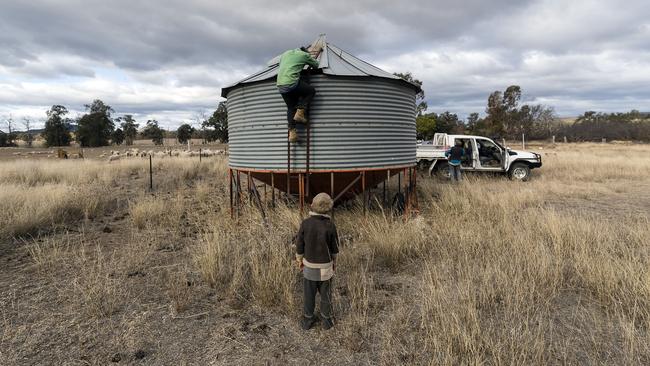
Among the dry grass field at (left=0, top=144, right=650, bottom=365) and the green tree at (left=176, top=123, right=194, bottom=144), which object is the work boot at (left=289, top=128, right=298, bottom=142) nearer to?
the dry grass field at (left=0, top=144, right=650, bottom=365)

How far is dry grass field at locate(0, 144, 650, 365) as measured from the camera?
3.53m

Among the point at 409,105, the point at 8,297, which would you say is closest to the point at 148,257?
the point at 8,297

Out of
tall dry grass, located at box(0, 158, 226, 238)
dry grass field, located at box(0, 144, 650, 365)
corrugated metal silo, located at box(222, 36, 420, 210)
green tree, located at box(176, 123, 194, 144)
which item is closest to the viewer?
dry grass field, located at box(0, 144, 650, 365)

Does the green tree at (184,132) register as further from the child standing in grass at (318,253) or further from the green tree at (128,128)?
the child standing in grass at (318,253)

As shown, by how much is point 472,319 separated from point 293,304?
1.88 metres

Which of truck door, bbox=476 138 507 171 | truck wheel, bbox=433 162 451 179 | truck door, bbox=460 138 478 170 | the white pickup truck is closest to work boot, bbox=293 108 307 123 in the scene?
the white pickup truck

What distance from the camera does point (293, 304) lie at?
440 cm

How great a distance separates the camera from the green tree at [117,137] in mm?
71662

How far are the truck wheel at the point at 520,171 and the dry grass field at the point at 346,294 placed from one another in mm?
8406

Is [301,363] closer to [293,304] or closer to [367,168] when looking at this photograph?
[293,304]

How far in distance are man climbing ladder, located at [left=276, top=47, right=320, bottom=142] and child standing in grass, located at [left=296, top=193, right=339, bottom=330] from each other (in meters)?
3.22

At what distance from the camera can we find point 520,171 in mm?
16688

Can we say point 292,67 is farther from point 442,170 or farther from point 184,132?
point 184,132

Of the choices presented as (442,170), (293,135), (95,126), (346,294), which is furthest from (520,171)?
(95,126)
